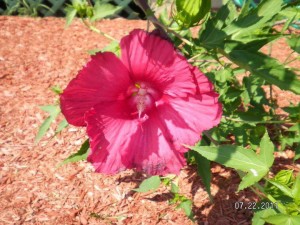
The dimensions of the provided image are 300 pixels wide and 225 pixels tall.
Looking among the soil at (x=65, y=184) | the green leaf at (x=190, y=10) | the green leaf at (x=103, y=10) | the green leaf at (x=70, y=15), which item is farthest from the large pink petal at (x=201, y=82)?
the soil at (x=65, y=184)

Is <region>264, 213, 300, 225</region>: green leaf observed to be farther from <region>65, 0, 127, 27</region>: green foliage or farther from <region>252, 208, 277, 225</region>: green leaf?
<region>65, 0, 127, 27</region>: green foliage

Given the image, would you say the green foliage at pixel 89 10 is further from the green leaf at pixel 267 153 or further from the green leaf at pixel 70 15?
the green leaf at pixel 267 153

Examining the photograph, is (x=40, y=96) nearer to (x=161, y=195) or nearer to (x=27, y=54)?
(x=27, y=54)

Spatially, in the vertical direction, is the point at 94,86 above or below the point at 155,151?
above

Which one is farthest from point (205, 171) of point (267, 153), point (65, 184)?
point (65, 184)

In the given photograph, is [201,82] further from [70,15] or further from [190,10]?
[70,15]

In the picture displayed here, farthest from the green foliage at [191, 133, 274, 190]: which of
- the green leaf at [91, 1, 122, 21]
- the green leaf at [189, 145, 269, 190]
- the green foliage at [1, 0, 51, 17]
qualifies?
the green foliage at [1, 0, 51, 17]

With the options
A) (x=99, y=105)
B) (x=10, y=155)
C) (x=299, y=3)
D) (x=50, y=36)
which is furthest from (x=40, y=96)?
(x=299, y=3)
